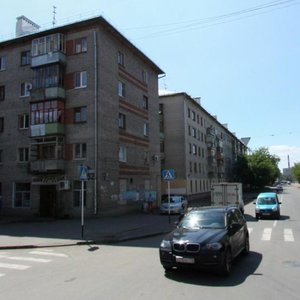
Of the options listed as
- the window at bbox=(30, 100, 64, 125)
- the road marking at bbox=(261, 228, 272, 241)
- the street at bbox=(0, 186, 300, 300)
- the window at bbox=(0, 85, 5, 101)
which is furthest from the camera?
the window at bbox=(0, 85, 5, 101)

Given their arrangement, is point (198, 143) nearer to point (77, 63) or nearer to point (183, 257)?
point (77, 63)

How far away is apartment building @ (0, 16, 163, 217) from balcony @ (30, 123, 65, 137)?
0.07 m

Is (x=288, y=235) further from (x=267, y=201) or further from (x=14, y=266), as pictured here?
(x=14, y=266)

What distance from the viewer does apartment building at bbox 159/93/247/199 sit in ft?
152

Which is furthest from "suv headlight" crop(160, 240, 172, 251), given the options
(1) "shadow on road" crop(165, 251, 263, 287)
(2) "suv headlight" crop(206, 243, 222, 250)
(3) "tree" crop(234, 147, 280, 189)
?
(3) "tree" crop(234, 147, 280, 189)

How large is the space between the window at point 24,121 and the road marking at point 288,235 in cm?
2074

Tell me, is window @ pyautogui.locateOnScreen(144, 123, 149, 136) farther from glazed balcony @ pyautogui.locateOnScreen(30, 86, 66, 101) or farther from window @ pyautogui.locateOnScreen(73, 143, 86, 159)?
glazed balcony @ pyautogui.locateOnScreen(30, 86, 66, 101)

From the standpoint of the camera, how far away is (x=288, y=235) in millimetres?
16391

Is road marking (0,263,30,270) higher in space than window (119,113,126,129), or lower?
lower

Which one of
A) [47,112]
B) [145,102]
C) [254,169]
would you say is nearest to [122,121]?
[145,102]

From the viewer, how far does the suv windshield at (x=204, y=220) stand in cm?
975

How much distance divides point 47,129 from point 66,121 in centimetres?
149

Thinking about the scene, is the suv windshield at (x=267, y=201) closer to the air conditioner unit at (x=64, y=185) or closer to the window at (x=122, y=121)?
the window at (x=122, y=121)

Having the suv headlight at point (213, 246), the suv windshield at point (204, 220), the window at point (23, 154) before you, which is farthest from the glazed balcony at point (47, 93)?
the suv headlight at point (213, 246)
